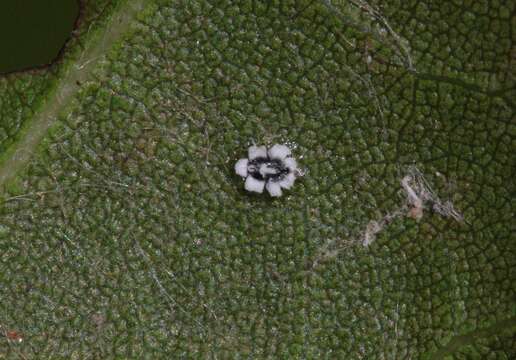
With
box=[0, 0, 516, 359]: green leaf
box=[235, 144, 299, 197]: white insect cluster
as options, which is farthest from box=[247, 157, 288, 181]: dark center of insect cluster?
box=[0, 0, 516, 359]: green leaf

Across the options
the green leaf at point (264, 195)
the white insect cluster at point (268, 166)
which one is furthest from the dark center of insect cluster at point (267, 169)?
the green leaf at point (264, 195)

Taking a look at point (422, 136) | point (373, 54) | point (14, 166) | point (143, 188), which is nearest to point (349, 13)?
point (373, 54)

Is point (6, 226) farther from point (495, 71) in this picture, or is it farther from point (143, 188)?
point (495, 71)

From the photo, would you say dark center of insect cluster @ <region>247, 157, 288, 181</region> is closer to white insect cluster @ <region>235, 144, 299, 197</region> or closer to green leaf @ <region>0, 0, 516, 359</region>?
white insect cluster @ <region>235, 144, 299, 197</region>

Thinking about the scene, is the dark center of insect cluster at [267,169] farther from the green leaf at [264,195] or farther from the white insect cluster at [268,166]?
the green leaf at [264,195]

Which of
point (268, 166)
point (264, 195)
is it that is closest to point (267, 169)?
point (268, 166)

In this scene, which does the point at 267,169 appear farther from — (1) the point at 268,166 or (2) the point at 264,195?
(2) the point at 264,195
